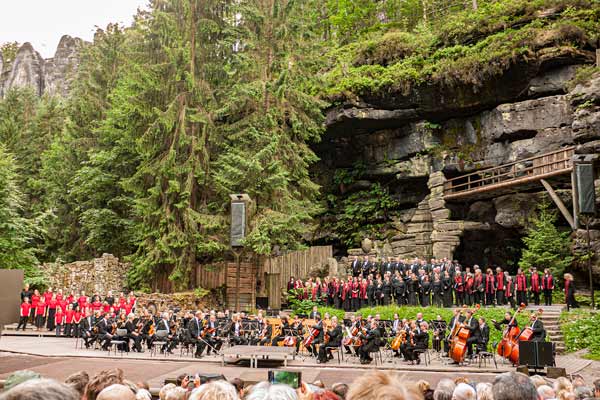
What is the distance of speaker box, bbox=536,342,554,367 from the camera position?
1131 cm

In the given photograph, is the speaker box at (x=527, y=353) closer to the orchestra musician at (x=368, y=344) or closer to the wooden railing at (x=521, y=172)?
the orchestra musician at (x=368, y=344)

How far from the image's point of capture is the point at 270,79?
24.7 metres

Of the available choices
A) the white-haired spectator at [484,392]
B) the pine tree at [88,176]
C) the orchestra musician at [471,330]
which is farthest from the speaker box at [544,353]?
the pine tree at [88,176]

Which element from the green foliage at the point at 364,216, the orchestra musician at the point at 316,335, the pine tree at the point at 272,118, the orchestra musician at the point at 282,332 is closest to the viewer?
the orchestra musician at the point at 316,335

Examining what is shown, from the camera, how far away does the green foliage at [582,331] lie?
15.0 meters

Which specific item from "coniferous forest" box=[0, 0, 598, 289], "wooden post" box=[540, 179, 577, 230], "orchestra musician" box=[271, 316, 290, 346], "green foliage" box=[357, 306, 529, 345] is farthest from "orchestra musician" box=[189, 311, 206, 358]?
"wooden post" box=[540, 179, 577, 230]

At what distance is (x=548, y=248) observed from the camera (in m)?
21.4

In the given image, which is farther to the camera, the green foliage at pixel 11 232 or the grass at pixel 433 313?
the green foliage at pixel 11 232

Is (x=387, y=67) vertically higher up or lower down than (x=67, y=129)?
higher up

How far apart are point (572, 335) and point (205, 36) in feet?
66.3

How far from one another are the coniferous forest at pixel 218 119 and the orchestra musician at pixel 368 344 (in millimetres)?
8054

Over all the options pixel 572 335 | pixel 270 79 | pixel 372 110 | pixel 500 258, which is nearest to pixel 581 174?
pixel 572 335

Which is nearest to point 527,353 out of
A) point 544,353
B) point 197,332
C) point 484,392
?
point 544,353

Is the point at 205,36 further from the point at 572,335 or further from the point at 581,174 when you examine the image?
the point at 572,335
